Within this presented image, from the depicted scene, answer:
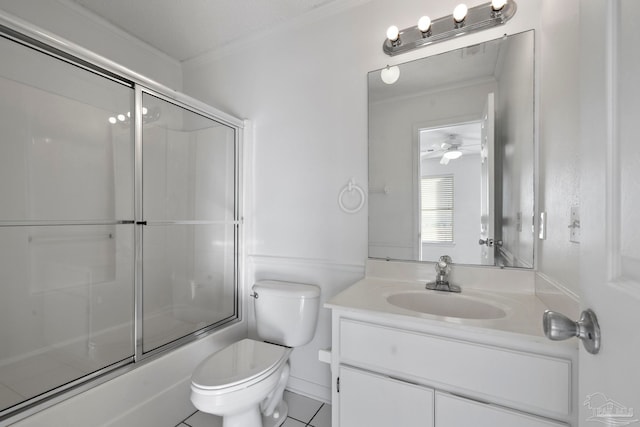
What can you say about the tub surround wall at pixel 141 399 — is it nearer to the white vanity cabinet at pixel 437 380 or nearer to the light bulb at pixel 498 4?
the white vanity cabinet at pixel 437 380

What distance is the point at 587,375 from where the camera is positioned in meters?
0.49

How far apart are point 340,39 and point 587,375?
1864 mm

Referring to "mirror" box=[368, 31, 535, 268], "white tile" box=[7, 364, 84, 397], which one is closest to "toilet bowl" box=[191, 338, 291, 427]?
"white tile" box=[7, 364, 84, 397]

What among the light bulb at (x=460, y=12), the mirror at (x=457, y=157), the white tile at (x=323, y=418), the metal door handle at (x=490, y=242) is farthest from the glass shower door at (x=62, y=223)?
the metal door handle at (x=490, y=242)

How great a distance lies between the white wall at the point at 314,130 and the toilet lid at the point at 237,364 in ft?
1.33

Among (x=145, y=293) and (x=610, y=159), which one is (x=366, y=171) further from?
(x=145, y=293)

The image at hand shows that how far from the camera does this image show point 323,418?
1.58 metres

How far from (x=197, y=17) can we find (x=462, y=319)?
2.31m

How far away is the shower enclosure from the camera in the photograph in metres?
1.48

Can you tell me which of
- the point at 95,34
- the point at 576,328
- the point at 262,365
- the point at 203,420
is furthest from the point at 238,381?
the point at 95,34

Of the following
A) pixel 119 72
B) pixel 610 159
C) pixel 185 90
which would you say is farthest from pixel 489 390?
pixel 185 90

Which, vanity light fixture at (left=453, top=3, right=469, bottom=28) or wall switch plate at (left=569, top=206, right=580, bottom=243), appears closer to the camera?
wall switch plate at (left=569, top=206, right=580, bottom=243)

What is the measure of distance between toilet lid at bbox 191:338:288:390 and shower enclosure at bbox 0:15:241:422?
437mm

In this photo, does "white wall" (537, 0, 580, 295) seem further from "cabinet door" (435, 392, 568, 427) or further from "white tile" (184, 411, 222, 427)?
"white tile" (184, 411, 222, 427)
